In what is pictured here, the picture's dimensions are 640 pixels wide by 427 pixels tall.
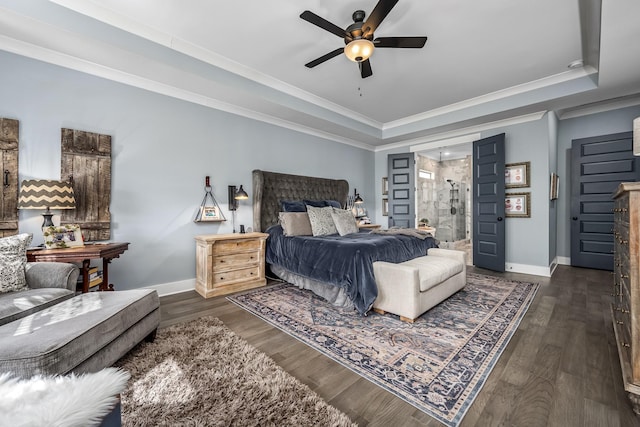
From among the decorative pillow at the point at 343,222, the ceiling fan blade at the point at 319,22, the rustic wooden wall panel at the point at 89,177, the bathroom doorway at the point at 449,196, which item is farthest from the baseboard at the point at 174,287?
the bathroom doorway at the point at 449,196

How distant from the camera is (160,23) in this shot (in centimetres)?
255

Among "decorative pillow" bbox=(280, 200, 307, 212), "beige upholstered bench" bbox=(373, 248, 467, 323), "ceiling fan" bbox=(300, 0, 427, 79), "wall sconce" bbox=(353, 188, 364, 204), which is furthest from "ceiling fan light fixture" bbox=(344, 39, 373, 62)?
"wall sconce" bbox=(353, 188, 364, 204)

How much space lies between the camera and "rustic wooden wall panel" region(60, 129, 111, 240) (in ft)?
9.06

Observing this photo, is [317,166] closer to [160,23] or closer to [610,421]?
[160,23]

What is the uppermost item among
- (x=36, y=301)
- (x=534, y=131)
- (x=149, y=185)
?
(x=534, y=131)

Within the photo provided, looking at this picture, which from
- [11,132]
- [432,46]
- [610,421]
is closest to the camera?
[610,421]

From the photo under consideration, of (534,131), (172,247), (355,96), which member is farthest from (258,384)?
(534,131)

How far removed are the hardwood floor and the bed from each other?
2.64 ft

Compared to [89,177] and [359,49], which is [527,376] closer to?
[359,49]

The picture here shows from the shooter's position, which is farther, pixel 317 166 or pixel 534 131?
pixel 317 166

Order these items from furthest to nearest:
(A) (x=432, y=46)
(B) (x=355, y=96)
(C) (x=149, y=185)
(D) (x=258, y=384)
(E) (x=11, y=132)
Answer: (B) (x=355, y=96), (C) (x=149, y=185), (A) (x=432, y=46), (E) (x=11, y=132), (D) (x=258, y=384)

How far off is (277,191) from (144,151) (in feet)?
6.25

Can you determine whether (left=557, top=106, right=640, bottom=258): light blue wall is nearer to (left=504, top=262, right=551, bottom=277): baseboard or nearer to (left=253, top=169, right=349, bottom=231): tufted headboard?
(left=504, top=262, right=551, bottom=277): baseboard

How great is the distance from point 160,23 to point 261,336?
305cm
